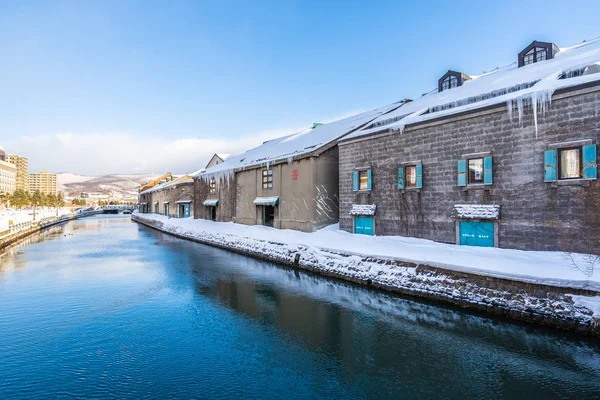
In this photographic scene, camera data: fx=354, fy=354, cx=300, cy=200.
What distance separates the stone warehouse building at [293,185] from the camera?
24.1 meters

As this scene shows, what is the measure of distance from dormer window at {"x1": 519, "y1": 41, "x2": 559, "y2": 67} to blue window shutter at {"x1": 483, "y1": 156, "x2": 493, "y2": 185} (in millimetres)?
9739

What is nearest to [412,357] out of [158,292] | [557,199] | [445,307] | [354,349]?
[354,349]

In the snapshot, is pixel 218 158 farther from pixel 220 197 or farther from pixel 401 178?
pixel 401 178

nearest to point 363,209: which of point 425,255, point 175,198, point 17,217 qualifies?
point 425,255

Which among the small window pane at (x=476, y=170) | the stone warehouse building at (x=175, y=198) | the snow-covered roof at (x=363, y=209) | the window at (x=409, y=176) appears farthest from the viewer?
the stone warehouse building at (x=175, y=198)

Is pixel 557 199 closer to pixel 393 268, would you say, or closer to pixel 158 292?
pixel 393 268

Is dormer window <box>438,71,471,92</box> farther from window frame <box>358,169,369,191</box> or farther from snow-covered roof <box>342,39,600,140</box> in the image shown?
window frame <box>358,169,369,191</box>

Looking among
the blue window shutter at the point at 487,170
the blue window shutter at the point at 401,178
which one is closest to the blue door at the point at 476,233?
the blue window shutter at the point at 487,170

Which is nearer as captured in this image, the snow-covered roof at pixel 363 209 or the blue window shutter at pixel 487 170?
the blue window shutter at pixel 487 170

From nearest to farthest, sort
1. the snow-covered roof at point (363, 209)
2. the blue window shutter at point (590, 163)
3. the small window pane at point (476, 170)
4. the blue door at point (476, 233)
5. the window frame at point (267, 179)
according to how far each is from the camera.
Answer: the blue window shutter at point (590, 163), the blue door at point (476, 233), the small window pane at point (476, 170), the snow-covered roof at point (363, 209), the window frame at point (267, 179)

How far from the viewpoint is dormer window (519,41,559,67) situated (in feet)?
63.5

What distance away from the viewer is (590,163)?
38.3ft

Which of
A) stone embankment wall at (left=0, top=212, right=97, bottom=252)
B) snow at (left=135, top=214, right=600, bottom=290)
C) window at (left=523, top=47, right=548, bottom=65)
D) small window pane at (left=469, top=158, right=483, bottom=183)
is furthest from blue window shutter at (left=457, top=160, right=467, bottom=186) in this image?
stone embankment wall at (left=0, top=212, right=97, bottom=252)

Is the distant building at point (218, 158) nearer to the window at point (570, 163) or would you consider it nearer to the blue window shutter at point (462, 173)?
the blue window shutter at point (462, 173)
